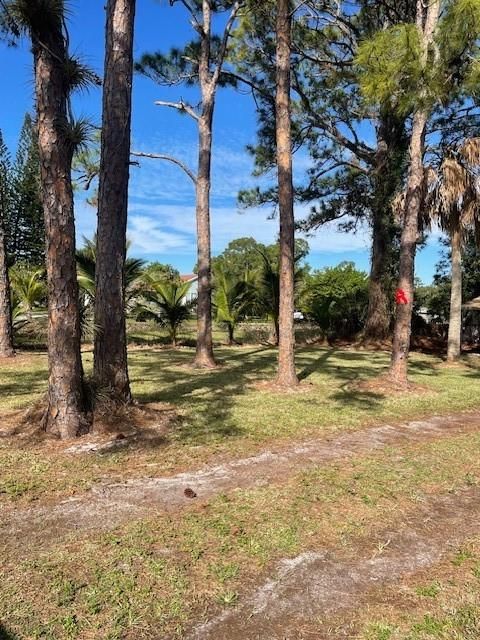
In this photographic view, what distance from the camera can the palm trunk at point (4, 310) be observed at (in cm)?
1091

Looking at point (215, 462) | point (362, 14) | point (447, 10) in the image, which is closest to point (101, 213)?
point (215, 462)

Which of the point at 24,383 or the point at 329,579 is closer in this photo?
the point at 329,579

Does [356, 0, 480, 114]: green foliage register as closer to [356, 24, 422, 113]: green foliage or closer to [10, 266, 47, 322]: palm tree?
[356, 24, 422, 113]: green foliage

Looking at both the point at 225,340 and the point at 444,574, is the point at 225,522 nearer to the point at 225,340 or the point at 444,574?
the point at 444,574

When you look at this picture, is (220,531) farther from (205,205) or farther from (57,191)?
(205,205)

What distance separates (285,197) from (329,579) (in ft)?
20.8

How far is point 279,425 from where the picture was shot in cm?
573

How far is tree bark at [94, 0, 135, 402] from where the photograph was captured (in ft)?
18.5

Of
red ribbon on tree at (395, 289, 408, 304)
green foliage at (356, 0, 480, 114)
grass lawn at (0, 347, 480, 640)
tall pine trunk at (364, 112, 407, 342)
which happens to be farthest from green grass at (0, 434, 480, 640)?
tall pine trunk at (364, 112, 407, 342)

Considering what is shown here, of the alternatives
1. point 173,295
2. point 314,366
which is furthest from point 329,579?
point 173,295

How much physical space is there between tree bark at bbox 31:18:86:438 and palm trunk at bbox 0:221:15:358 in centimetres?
676

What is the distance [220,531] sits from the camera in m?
3.09

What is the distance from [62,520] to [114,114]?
14.1 ft

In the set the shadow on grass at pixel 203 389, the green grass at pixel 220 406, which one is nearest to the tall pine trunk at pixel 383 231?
the green grass at pixel 220 406
